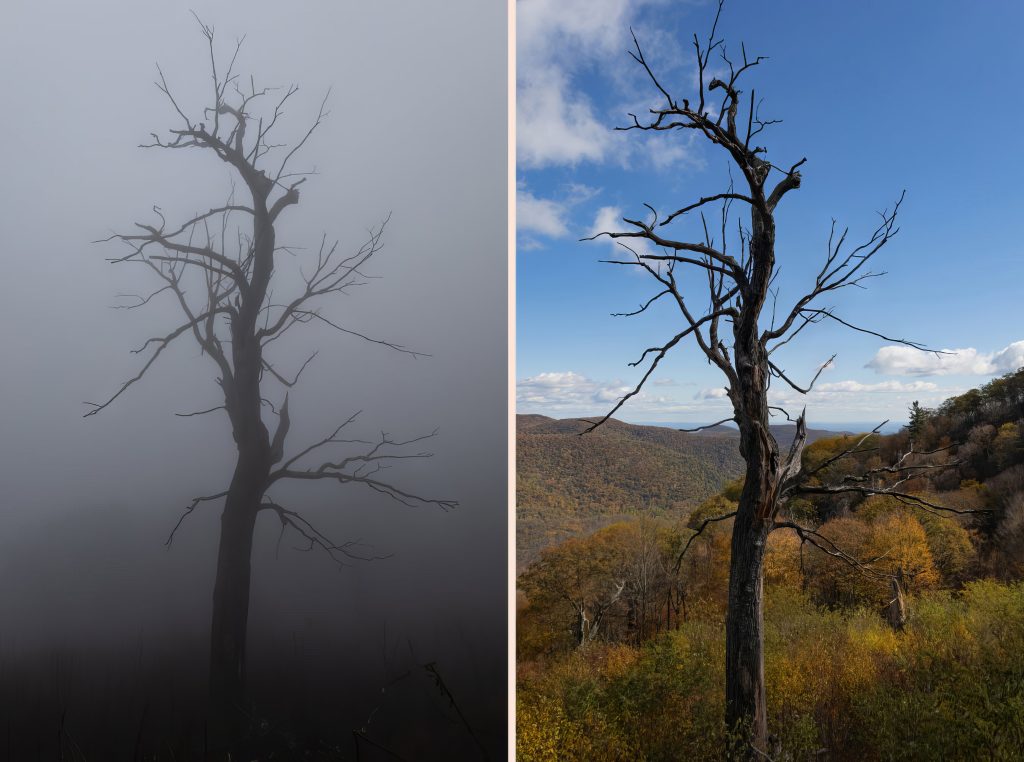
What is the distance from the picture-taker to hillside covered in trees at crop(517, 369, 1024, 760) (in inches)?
86.3

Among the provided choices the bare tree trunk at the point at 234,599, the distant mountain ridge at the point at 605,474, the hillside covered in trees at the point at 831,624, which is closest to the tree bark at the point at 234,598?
the bare tree trunk at the point at 234,599

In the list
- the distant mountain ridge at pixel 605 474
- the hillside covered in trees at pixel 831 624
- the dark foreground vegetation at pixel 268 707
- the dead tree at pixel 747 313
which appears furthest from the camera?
the distant mountain ridge at pixel 605 474

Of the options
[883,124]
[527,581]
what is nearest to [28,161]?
[883,124]

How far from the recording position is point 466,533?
1.31 m

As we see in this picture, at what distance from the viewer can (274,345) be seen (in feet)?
4.46

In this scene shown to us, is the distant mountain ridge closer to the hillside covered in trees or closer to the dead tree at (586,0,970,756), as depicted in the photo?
the hillside covered in trees

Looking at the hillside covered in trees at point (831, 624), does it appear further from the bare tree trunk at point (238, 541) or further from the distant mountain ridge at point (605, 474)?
the bare tree trunk at point (238, 541)

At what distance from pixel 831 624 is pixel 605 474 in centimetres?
624

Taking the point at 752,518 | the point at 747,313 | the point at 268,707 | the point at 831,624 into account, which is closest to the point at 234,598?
the point at 268,707

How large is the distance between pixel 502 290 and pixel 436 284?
0.18 metres

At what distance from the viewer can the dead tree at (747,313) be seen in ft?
6.23

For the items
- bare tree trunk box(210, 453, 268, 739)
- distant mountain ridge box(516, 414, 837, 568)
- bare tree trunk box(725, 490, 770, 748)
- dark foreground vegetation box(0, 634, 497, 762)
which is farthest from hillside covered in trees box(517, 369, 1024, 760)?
bare tree trunk box(210, 453, 268, 739)

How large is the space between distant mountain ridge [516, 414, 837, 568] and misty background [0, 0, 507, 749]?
6.56 m

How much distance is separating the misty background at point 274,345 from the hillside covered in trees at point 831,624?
130cm
